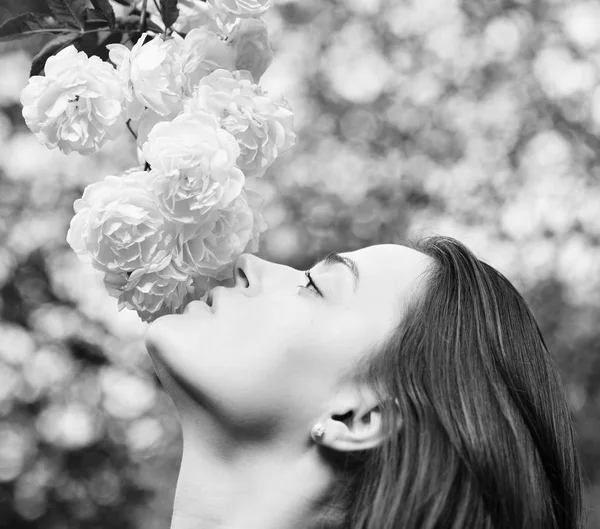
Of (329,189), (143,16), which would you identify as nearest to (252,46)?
(143,16)

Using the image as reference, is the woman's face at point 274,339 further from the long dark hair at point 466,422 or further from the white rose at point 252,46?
the white rose at point 252,46

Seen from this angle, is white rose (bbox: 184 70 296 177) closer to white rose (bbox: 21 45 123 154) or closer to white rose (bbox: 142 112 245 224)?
white rose (bbox: 142 112 245 224)

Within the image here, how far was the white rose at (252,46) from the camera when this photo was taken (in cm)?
212

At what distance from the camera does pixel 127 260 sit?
1.87 metres

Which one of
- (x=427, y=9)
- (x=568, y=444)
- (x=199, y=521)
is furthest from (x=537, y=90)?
(x=199, y=521)

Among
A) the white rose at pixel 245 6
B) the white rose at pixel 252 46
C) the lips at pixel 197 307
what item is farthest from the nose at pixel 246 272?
the white rose at pixel 245 6

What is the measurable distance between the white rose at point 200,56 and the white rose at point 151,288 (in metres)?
0.45

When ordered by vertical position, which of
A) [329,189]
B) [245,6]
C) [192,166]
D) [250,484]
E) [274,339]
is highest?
[245,6]

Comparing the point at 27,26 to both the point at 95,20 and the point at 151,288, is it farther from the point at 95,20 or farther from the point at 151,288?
the point at 151,288

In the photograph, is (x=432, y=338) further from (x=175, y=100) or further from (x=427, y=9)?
(x=427, y=9)

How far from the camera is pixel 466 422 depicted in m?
1.94

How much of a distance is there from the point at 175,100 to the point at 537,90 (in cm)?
718

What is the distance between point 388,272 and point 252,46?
67 cm

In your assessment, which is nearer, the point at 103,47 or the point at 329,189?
the point at 103,47
